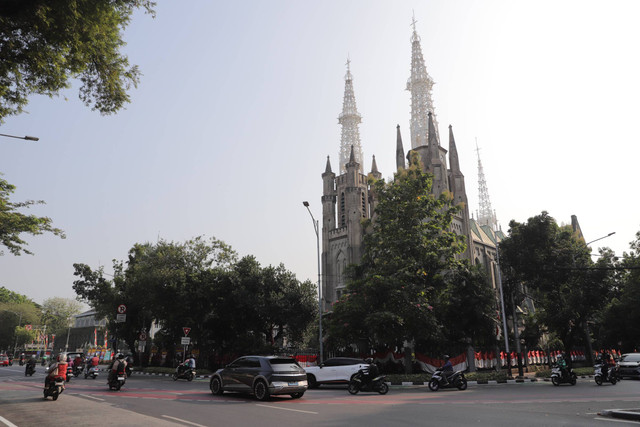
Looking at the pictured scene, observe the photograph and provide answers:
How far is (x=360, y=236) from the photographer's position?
59.2 meters

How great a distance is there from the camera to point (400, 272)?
24.0 metres

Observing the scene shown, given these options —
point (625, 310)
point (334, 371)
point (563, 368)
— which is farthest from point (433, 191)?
point (334, 371)

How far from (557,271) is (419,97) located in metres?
44.6

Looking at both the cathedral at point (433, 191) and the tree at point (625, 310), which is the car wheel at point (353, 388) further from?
the cathedral at point (433, 191)

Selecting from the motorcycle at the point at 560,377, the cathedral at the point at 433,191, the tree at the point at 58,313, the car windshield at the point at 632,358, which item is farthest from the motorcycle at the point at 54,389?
the tree at the point at 58,313

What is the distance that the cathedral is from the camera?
51.9m


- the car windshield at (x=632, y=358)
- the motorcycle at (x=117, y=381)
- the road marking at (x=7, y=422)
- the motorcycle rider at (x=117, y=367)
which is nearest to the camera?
the road marking at (x=7, y=422)

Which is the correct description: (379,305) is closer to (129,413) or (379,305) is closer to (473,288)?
(473,288)

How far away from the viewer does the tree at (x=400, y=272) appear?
22.9 meters

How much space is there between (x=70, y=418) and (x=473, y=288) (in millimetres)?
23329

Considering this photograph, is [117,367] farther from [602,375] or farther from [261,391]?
[602,375]

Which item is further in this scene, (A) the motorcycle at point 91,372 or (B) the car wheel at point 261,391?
(A) the motorcycle at point 91,372

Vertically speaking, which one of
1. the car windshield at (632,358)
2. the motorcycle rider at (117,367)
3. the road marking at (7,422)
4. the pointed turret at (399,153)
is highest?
the pointed turret at (399,153)

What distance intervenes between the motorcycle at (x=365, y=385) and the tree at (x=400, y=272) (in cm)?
612
